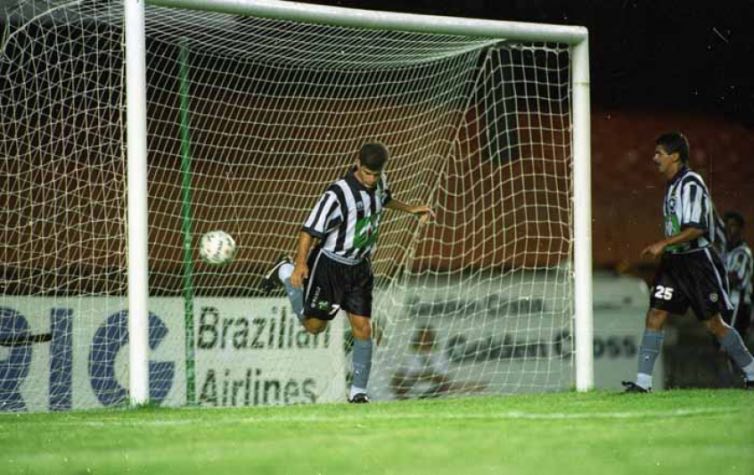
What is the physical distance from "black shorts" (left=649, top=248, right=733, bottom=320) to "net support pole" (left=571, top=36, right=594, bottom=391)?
527mm

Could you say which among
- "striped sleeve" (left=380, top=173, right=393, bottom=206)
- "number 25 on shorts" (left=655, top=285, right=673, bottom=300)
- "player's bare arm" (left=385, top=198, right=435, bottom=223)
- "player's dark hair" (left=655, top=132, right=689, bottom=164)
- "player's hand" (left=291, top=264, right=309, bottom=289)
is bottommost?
"number 25 on shorts" (left=655, top=285, right=673, bottom=300)

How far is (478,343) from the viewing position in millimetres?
11188

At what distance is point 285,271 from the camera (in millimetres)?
8453

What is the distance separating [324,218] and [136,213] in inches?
40.4

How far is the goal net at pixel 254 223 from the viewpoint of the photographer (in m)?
9.30

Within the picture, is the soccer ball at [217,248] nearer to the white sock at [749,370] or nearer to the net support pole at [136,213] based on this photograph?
the net support pole at [136,213]

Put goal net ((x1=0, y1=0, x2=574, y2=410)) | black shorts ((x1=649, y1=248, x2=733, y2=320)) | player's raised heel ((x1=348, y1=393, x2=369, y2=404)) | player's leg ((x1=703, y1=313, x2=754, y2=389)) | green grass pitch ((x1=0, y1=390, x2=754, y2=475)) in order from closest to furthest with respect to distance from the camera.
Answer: green grass pitch ((x1=0, y1=390, x2=754, y2=475)) → player's raised heel ((x1=348, y1=393, x2=369, y2=404)) → black shorts ((x1=649, y1=248, x2=733, y2=320)) → player's leg ((x1=703, y1=313, x2=754, y2=389)) → goal net ((x1=0, y1=0, x2=574, y2=410))

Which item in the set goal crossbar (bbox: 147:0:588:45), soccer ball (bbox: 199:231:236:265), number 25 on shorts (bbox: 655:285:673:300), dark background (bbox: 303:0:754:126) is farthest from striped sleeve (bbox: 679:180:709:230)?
dark background (bbox: 303:0:754:126)

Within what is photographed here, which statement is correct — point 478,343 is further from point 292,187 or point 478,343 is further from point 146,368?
point 146,368

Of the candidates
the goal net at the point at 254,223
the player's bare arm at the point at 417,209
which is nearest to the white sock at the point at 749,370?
the goal net at the point at 254,223

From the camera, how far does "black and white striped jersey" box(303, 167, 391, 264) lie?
7859 millimetres

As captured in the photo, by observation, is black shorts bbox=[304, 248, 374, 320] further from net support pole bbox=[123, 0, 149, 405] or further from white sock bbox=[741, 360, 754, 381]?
white sock bbox=[741, 360, 754, 381]

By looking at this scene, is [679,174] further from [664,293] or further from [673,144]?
[664,293]

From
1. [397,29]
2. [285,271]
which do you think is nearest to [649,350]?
[285,271]
